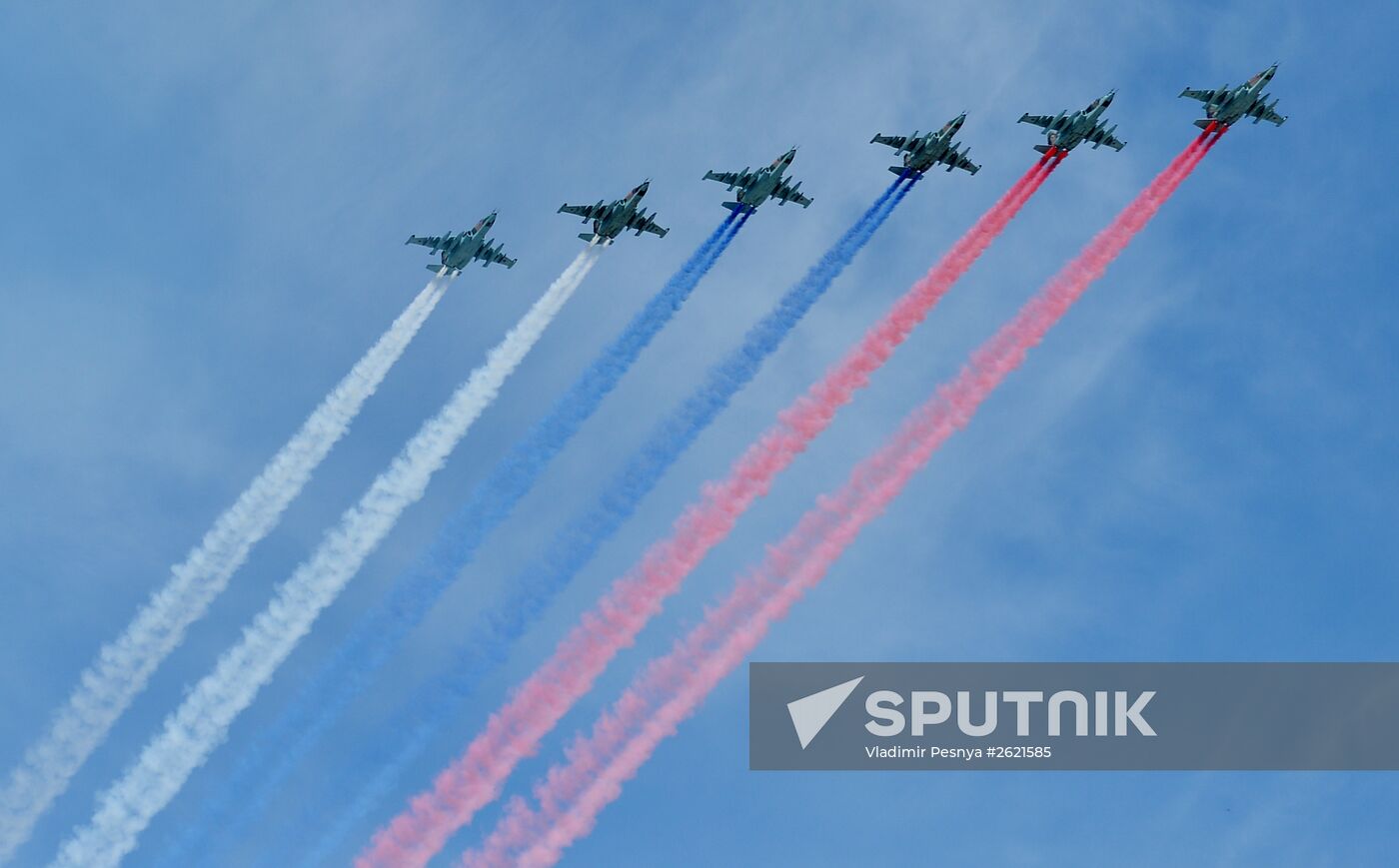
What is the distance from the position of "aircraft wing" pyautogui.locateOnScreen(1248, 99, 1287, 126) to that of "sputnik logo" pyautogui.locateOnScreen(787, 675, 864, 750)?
41.0 m

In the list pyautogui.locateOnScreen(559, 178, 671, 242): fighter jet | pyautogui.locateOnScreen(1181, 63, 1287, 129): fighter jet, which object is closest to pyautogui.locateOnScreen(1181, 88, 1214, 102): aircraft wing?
pyautogui.locateOnScreen(1181, 63, 1287, 129): fighter jet

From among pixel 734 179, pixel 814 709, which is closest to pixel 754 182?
pixel 734 179

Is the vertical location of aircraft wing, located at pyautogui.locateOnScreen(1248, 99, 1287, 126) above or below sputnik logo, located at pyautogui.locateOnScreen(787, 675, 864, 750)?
above

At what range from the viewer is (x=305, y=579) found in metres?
99.8

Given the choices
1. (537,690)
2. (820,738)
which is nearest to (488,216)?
A: (537,690)

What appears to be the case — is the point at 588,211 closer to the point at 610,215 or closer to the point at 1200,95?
the point at 610,215

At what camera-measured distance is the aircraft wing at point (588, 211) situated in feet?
356

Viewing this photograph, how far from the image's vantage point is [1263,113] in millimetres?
109062

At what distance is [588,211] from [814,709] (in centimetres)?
3248

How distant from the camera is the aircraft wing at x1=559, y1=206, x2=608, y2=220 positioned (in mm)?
108412

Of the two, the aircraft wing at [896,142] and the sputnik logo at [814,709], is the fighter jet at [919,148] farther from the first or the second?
the sputnik logo at [814,709]

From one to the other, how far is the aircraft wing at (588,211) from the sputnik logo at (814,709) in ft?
103

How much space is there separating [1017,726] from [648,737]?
54.9ft

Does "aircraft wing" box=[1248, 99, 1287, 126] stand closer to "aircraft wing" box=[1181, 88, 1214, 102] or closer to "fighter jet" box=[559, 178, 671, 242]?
"aircraft wing" box=[1181, 88, 1214, 102]
